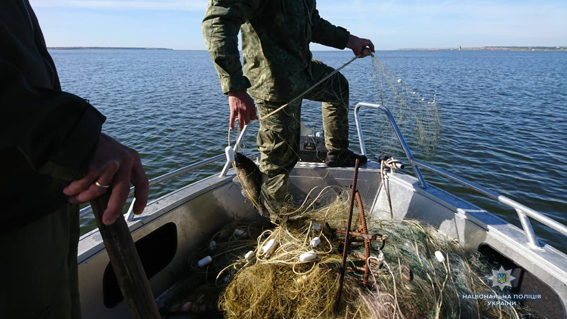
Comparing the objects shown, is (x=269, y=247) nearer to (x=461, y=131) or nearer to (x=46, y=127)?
(x=46, y=127)

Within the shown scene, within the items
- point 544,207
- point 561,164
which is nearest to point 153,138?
point 544,207

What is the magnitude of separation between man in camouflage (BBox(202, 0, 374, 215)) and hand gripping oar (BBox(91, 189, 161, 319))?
155 cm

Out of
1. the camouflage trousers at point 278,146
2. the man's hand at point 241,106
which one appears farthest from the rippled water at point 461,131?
the man's hand at point 241,106

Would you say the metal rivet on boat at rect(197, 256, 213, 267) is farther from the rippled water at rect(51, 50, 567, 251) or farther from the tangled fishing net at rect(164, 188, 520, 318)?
the rippled water at rect(51, 50, 567, 251)

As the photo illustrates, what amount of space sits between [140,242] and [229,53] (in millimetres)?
1670

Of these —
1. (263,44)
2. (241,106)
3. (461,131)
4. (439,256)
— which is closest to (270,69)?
(263,44)

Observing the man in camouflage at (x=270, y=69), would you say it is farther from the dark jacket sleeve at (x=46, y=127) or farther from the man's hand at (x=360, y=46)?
the dark jacket sleeve at (x=46, y=127)

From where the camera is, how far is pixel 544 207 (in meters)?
7.21

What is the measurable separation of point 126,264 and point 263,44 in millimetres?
2277

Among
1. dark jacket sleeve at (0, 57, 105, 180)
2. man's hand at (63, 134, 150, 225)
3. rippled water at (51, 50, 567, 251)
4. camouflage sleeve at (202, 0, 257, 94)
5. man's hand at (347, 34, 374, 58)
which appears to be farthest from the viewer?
rippled water at (51, 50, 567, 251)

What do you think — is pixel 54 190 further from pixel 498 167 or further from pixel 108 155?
pixel 498 167

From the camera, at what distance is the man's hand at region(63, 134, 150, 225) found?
895 mm

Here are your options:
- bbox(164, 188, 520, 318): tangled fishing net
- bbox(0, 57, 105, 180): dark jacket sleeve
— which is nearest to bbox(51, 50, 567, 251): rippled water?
bbox(164, 188, 520, 318): tangled fishing net

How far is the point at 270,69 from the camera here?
9.56 feet
